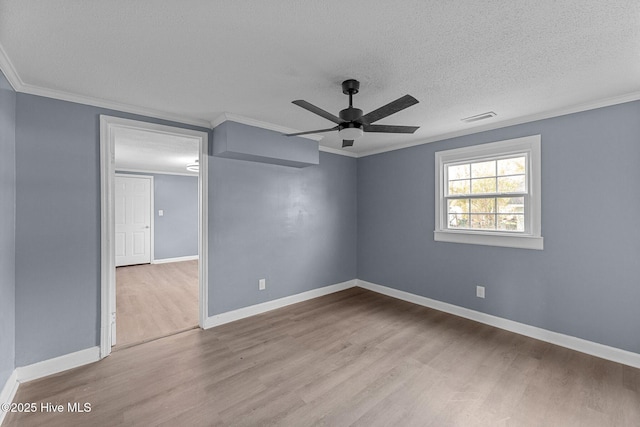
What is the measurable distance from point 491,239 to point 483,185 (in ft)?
→ 2.21

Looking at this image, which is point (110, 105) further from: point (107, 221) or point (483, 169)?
point (483, 169)

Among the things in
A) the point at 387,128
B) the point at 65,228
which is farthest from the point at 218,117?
the point at 387,128

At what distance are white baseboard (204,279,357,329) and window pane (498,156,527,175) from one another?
2819mm

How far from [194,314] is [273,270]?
1.13 meters

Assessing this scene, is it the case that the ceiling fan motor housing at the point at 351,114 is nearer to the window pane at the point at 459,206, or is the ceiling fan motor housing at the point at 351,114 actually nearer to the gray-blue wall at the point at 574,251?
the gray-blue wall at the point at 574,251

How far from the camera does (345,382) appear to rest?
7.22ft

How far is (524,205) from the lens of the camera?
308cm

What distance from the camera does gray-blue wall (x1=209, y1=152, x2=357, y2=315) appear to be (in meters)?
3.35

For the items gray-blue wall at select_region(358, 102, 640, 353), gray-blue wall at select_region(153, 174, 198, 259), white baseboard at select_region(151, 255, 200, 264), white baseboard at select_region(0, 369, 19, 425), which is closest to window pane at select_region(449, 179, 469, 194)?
gray-blue wall at select_region(358, 102, 640, 353)

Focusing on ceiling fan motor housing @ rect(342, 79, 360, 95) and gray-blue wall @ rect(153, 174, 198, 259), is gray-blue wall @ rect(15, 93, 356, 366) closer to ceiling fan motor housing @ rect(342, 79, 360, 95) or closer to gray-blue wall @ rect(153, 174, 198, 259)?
ceiling fan motor housing @ rect(342, 79, 360, 95)

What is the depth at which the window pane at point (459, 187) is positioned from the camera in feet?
11.9

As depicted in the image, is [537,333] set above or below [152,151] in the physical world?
below

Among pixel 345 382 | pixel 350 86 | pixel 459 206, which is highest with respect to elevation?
pixel 350 86

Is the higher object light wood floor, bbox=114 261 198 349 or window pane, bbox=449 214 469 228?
window pane, bbox=449 214 469 228
